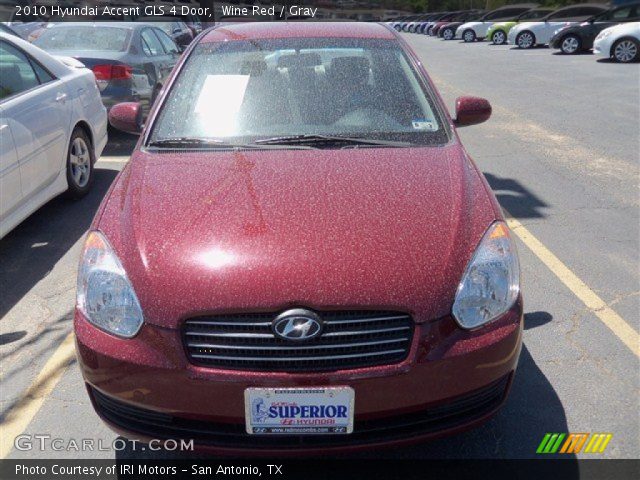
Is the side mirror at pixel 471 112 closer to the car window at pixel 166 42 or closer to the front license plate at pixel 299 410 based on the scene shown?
the front license plate at pixel 299 410

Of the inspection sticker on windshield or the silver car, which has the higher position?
the inspection sticker on windshield

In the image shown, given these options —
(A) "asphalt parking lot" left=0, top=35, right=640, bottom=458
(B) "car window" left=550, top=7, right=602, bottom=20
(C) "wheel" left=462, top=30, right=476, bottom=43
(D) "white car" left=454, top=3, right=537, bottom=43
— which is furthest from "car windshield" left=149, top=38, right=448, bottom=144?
(C) "wheel" left=462, top=30, right=476, bottom=43

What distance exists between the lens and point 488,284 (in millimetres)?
2504

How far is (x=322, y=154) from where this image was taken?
3260 mm

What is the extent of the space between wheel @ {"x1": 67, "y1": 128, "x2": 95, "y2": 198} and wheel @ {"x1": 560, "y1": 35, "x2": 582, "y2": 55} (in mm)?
18757

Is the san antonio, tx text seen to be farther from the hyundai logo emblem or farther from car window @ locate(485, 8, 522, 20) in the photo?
car window @ locate(485, 8, 522, 20)

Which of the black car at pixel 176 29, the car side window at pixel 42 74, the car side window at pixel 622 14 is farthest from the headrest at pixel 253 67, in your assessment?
the car side window at pixel 622 14

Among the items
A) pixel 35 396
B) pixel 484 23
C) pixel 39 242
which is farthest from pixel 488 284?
pixel 484 23

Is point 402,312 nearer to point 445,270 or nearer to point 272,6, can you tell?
point 445,270

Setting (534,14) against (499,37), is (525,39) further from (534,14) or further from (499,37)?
(534,14)

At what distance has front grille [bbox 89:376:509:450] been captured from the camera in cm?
238

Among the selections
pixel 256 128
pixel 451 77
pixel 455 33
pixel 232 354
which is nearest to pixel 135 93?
pixel 256 128

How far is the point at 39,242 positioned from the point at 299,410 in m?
3.53

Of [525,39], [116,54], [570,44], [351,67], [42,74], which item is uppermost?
[351,67]
